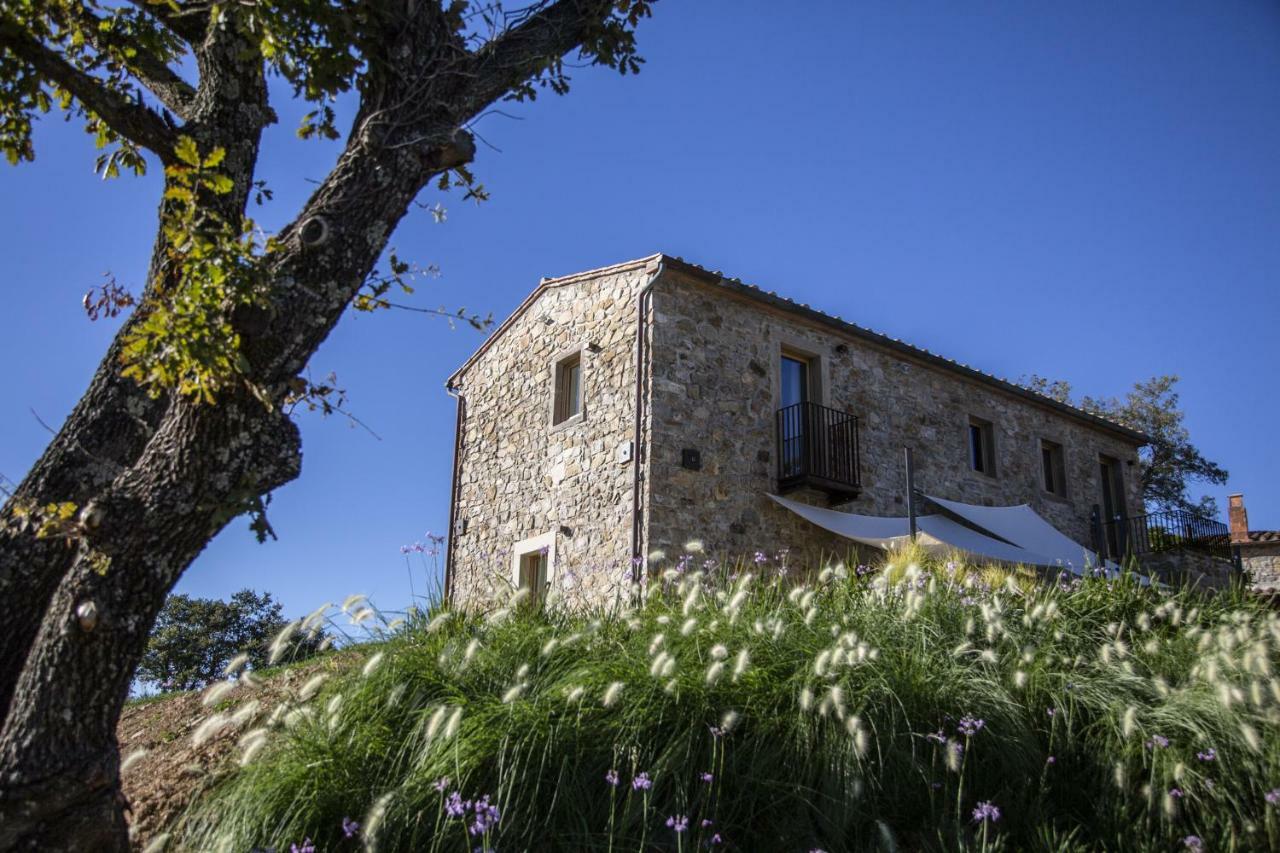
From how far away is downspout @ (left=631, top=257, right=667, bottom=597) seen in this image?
11.0 meters

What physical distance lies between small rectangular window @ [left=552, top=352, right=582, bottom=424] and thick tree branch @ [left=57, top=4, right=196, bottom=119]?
8360 mm

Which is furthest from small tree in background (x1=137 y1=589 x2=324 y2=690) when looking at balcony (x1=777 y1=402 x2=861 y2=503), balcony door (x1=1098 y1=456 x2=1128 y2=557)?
balcony door (x1=1098 y1=456 x2=1128 y2=557)

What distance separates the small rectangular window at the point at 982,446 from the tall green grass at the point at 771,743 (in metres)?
10.9

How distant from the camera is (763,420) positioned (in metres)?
12.4

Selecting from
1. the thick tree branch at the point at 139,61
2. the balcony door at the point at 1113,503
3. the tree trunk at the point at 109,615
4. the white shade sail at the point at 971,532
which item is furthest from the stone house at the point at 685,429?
the tree trunk at the point at 109,615

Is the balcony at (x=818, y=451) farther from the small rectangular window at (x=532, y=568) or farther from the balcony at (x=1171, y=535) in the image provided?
the balcony at (x=1171, y=535)

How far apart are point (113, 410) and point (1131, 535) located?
1707cm

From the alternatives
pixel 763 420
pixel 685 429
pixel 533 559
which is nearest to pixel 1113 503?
pixel 763 420

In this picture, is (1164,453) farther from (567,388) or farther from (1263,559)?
(567,388)

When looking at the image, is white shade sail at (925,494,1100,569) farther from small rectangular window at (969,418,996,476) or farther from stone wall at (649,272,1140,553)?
small rectangular window at (969,418,996,476)

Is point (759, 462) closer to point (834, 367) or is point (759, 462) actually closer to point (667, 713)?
point (834, 367)

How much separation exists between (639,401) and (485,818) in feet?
27.3

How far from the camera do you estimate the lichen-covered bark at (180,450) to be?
337 centimetres

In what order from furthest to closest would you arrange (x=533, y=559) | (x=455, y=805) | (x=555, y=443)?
(x=533, y=559)
(x=555, y=443)
(x=455, y=805)
